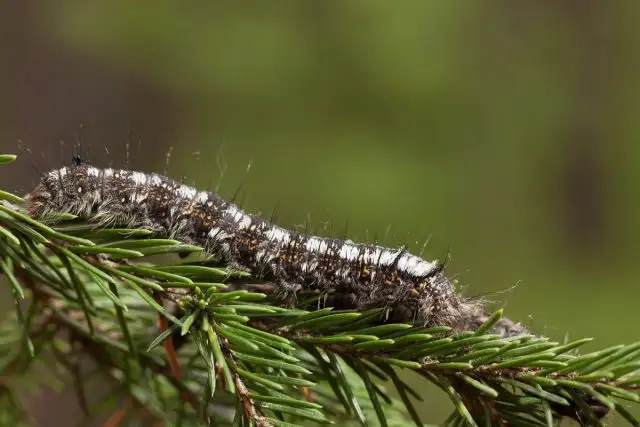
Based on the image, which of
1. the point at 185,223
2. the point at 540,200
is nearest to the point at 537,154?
the point at 540,200

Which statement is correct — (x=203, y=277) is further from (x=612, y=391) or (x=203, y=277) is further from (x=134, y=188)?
(x=612, y=391)

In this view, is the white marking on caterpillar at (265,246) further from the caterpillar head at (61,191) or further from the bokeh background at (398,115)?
the bokeh background at (398,115)

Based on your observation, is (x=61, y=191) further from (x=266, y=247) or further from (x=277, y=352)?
(x=277, y=352)

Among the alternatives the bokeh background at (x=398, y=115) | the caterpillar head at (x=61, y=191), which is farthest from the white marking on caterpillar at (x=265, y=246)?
the bokeh background at (x=398, y=115)

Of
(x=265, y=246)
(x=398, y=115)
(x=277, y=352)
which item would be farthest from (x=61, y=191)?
(x=398, y=115)

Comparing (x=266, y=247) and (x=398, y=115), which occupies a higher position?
(x=398, y=115)

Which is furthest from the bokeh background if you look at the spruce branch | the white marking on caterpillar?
the spruce branch

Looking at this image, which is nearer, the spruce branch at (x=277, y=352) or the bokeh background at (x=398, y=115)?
the spruce branch at (x=277, y=352)
